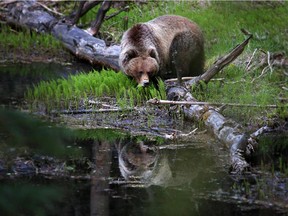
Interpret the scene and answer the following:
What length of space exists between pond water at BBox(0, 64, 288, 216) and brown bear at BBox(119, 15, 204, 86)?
72.4 inches

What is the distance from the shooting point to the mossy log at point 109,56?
6.59m

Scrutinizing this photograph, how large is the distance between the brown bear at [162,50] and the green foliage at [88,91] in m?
0.17

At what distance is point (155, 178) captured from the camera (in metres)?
6.09

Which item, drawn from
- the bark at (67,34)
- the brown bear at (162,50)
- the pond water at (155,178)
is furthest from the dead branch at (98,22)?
the pond water at (155,178)

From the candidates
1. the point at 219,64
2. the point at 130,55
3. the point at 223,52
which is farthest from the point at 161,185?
the point at 223,52

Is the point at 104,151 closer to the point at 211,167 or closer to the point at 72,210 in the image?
the point at 211,167

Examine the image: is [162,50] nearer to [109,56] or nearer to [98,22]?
[109,56]

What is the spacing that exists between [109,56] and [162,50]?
1266 millimetres

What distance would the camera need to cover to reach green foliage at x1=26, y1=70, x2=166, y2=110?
9.02 metres

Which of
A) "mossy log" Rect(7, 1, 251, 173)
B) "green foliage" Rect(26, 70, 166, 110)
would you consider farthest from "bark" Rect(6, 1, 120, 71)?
"green foliage" Rect(26, 70, 166, 110)

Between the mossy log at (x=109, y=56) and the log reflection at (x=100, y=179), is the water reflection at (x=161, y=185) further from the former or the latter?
the mossy log at (x=109, y=56)

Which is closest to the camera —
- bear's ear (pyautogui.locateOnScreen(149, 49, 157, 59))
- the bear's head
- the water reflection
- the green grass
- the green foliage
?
the water reflection

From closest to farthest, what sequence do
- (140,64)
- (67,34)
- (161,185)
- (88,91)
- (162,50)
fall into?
(161,185) < (140,64) < (88,91) < (162,50) < (67,34)

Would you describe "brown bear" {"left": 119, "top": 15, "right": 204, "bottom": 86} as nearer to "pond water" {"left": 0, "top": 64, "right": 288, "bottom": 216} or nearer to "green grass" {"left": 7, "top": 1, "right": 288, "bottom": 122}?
"green grass" {"left": 7, "top": 1, "right": 288, "bottom": 122}
